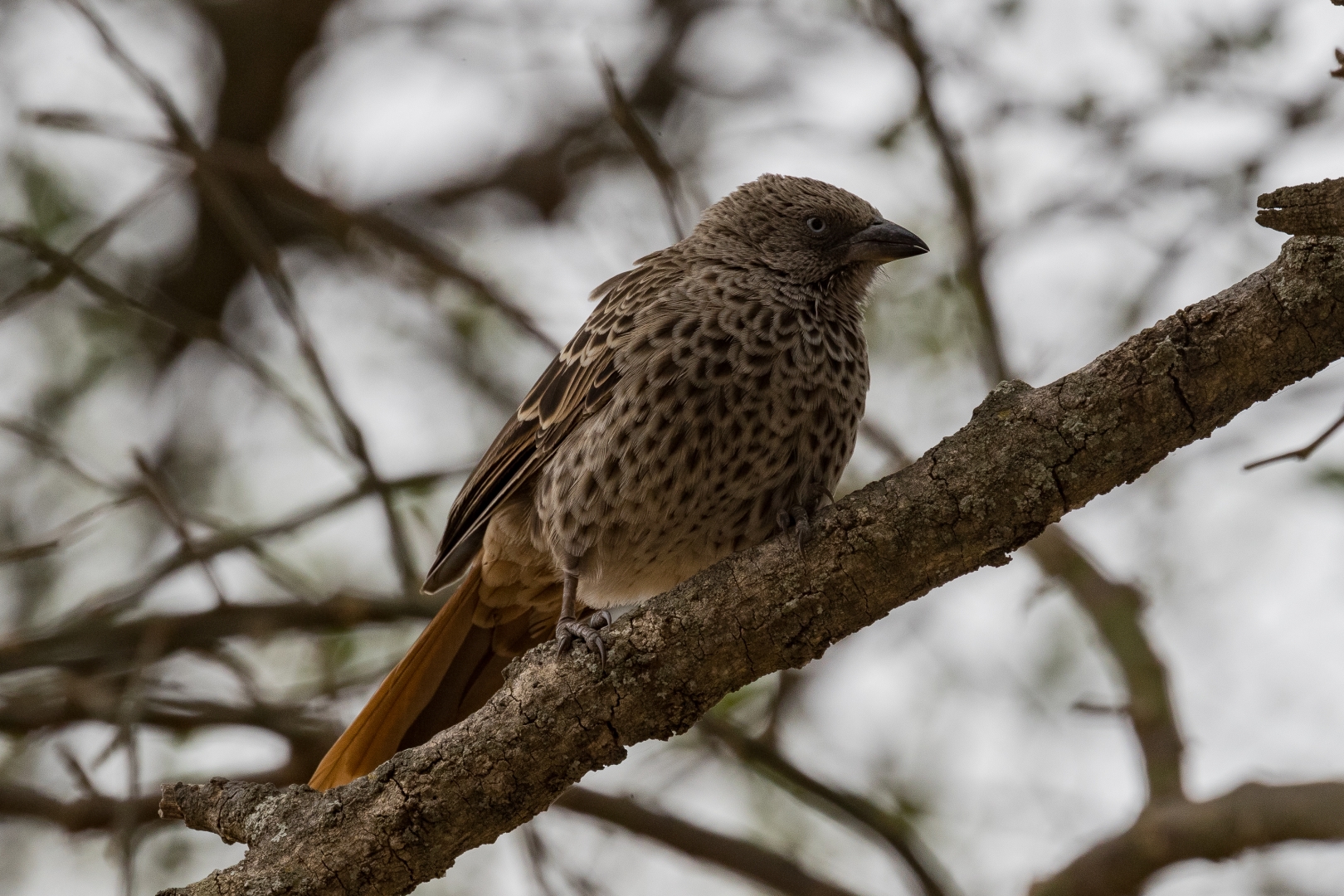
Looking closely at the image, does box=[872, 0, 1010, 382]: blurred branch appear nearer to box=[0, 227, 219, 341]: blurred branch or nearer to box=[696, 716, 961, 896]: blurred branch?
box=[696, 716, 961, 896]: blurred branch

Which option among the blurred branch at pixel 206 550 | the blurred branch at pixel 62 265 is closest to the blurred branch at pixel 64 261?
the blurred branch at pixel 62 265

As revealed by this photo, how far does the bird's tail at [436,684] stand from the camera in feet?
12.7

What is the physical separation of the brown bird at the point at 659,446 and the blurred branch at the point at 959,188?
2.57ft

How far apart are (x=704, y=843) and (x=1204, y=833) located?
1581 millimetres

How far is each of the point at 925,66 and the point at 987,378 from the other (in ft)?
4.07

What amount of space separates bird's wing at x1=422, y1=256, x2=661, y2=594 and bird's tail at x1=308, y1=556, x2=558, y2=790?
12 cm

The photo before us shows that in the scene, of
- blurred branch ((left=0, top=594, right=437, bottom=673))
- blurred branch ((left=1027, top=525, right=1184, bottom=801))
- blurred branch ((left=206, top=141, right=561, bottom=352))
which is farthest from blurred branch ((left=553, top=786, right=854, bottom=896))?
blurred branch ((left=206, top=141, right=561, bottom=352))

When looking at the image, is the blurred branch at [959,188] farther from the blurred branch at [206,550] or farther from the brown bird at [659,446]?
the blurred branch at [206,550]

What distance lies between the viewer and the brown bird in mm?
3682

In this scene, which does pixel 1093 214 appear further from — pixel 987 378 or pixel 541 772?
pixel 541 772

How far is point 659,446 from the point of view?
12.1ft

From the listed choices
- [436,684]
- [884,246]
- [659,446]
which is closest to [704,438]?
[659,446]

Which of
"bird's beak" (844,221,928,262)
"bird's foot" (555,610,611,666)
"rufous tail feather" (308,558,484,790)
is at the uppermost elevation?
"bird's beak" (844,221,928,262)

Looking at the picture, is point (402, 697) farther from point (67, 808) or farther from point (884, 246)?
point (884, 246)
